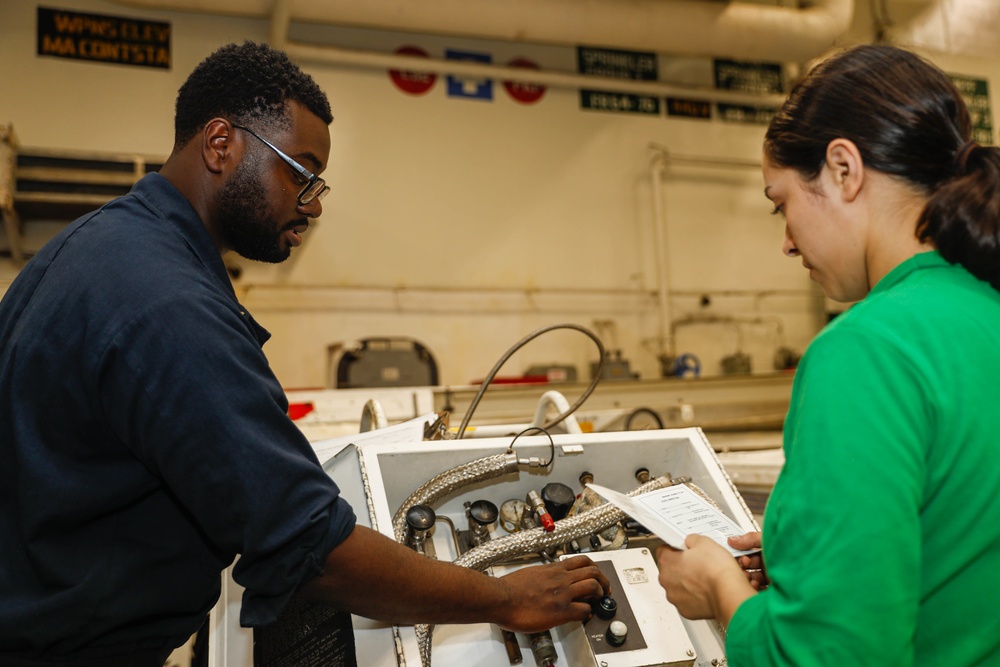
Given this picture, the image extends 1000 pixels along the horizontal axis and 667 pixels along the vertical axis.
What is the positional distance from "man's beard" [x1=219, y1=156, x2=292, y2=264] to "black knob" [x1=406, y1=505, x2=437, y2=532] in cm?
45

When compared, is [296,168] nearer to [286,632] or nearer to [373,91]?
[286,632]

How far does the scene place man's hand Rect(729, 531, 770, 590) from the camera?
0.82 metres

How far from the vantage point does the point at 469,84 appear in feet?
13.3

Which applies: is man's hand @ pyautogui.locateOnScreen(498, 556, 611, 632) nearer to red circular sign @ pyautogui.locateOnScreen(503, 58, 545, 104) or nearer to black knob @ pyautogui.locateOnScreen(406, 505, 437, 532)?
black knob @ pyautogui.locateOnScreen(406, 505, 437, 532)

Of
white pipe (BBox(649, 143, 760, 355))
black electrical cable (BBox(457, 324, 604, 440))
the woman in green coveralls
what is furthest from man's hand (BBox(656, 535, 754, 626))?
white pipe (BBox(649, 143, 760, 355))

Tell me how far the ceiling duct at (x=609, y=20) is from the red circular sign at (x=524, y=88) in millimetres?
310

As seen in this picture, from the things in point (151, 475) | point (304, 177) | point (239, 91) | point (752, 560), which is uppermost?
point (239, 91)

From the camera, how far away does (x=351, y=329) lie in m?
3.67

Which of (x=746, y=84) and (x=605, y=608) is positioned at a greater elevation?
(x=746, y=84)

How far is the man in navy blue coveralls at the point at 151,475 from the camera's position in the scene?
0.76m

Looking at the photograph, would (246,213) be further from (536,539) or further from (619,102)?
(619,102)

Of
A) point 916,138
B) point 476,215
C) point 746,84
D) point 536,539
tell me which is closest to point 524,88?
point 476,215

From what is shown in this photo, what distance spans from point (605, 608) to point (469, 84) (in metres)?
3.48

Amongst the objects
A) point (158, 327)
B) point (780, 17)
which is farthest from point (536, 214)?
point (158, 327)
